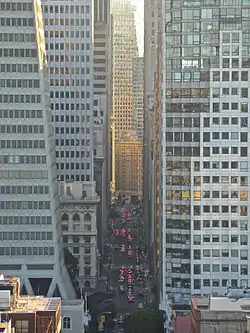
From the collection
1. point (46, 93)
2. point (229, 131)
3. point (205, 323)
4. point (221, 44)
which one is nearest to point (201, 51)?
point (221, 44)

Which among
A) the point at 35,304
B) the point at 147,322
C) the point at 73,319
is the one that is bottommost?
the point at 147,322

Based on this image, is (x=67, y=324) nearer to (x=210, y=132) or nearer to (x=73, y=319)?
(x=73, y=319)

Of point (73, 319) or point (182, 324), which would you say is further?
point (73, 319)

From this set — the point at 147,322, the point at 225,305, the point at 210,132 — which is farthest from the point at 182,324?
the point at 210,132

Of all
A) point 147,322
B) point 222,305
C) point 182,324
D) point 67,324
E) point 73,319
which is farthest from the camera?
point 73,319

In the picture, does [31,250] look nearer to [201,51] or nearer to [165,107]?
[165,107]

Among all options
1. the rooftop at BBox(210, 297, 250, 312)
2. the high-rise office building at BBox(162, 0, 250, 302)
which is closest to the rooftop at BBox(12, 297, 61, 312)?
the rooftop at BBox(210, 297, 250, 312)
